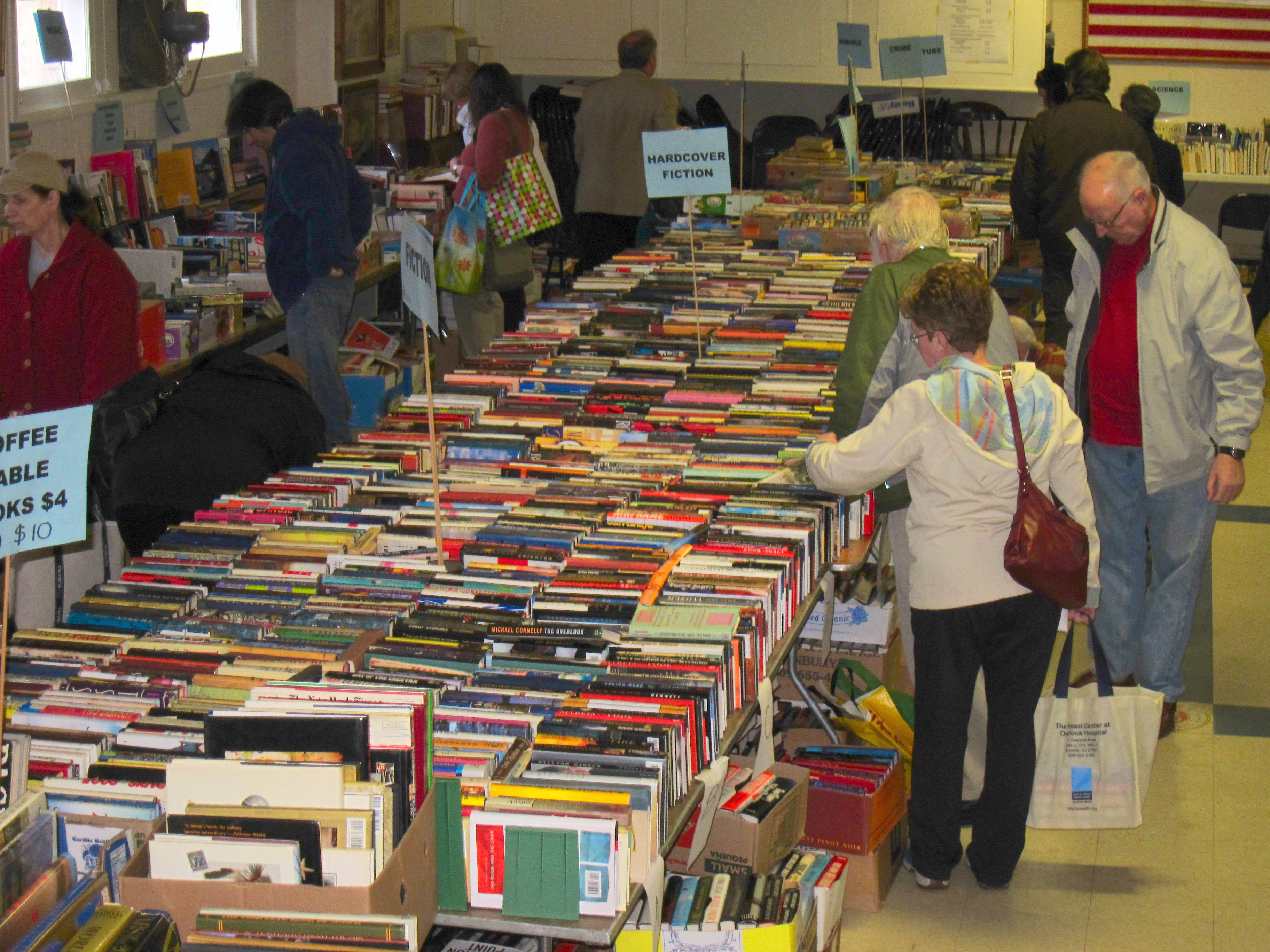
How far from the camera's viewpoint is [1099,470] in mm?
4254

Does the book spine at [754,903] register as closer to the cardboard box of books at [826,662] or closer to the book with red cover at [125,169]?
the cardboard box of books at [826,662]

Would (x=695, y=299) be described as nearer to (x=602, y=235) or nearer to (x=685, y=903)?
(x=685, y=903)

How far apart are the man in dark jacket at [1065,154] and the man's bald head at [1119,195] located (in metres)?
2.48

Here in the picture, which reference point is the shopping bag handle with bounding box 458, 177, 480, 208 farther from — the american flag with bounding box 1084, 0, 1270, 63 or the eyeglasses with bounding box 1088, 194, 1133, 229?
the american flag with bounding box 1084, 0, 1270, 63

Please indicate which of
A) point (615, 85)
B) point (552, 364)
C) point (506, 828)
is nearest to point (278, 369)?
point (552, 364)

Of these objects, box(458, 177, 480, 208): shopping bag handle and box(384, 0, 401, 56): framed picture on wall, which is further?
box(384, 0, 401, 56): framed picture on wall

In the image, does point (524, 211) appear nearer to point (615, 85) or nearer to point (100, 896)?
point (615, 85)

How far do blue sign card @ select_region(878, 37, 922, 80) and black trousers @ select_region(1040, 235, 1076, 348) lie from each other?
2.11 m

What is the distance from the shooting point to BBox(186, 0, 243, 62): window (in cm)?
746

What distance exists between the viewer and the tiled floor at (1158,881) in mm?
3453

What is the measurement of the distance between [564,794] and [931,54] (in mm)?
7165

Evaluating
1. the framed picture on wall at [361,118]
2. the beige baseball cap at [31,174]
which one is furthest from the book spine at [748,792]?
the framed picture on wall at [361,118]

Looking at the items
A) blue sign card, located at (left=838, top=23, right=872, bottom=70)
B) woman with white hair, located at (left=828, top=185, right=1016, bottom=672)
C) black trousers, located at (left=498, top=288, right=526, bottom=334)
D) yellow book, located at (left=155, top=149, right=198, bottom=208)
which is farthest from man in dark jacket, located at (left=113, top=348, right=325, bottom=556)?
blue sign card, located at (left=838, top=23, right=872, bottom=70)

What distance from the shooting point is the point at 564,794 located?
2227 mm
